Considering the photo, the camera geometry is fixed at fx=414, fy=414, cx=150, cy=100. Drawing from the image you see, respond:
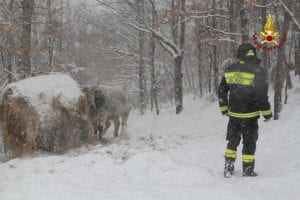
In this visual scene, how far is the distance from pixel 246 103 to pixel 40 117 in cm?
481

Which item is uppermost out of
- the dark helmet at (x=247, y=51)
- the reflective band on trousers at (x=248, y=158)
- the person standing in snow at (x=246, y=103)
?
the dark helmet at (x=247, y=51)

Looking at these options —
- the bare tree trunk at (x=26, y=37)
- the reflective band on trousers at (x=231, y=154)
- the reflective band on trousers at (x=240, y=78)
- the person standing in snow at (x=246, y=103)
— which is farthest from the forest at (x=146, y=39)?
the reflective band on trousers at (x=231, y=154)

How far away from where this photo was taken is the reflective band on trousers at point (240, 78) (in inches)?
253

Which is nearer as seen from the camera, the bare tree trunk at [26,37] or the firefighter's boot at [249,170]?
the firefighter's boot at [249,170]

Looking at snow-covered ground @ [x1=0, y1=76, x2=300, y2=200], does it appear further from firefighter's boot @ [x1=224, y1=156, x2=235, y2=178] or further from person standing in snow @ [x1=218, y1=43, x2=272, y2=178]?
person standing in snow @ [x1=218, y1=43, x2=272, y2=178]

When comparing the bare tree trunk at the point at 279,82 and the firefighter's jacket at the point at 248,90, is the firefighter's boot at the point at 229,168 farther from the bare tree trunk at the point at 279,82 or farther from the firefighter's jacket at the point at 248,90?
the bare tree trunk at the point at 279,82

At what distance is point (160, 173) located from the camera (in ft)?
22.4

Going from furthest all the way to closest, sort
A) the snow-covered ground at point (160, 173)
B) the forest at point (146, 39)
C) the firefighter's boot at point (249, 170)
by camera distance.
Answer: the forest at point (146, 39), the firefighter's boot at point (249, 170), the snow-covered ground at point (160, 173)

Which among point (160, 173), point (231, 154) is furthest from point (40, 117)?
point (231, 154)

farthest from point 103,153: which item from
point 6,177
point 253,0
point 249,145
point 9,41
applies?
point 9,41

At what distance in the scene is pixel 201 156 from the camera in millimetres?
8422

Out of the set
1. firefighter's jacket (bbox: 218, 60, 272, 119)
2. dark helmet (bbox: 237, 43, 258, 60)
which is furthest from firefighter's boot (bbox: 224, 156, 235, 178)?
dark helmet (bbox: 237, 43, 258, 60)

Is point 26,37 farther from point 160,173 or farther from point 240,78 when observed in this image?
point 240,78

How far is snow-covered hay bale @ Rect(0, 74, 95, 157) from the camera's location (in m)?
9.14
